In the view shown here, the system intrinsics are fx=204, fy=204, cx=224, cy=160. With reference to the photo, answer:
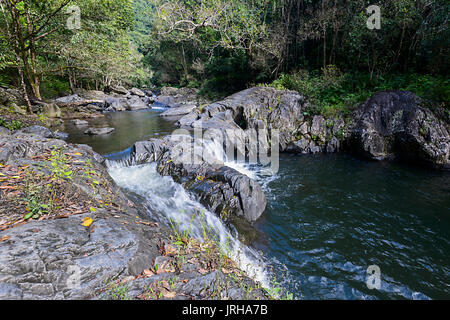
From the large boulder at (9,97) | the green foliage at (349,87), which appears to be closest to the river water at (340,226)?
the green foliage at (349,87)

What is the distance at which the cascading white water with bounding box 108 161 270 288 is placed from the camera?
419 centimetres

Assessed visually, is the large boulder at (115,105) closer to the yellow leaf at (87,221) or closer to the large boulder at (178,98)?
the large boulder at (178,98)

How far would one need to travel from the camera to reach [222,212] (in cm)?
539

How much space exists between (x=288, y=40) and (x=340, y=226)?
1656cm

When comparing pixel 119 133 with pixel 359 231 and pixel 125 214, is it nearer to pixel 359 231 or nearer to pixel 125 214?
pixel 125 214

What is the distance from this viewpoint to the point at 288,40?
1688 centimetres

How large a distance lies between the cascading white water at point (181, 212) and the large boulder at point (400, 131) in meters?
8.52

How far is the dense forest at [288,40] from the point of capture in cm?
973

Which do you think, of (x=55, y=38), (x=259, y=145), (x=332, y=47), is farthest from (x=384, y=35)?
(x=55, y=38)

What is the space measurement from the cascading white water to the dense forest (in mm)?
5081
